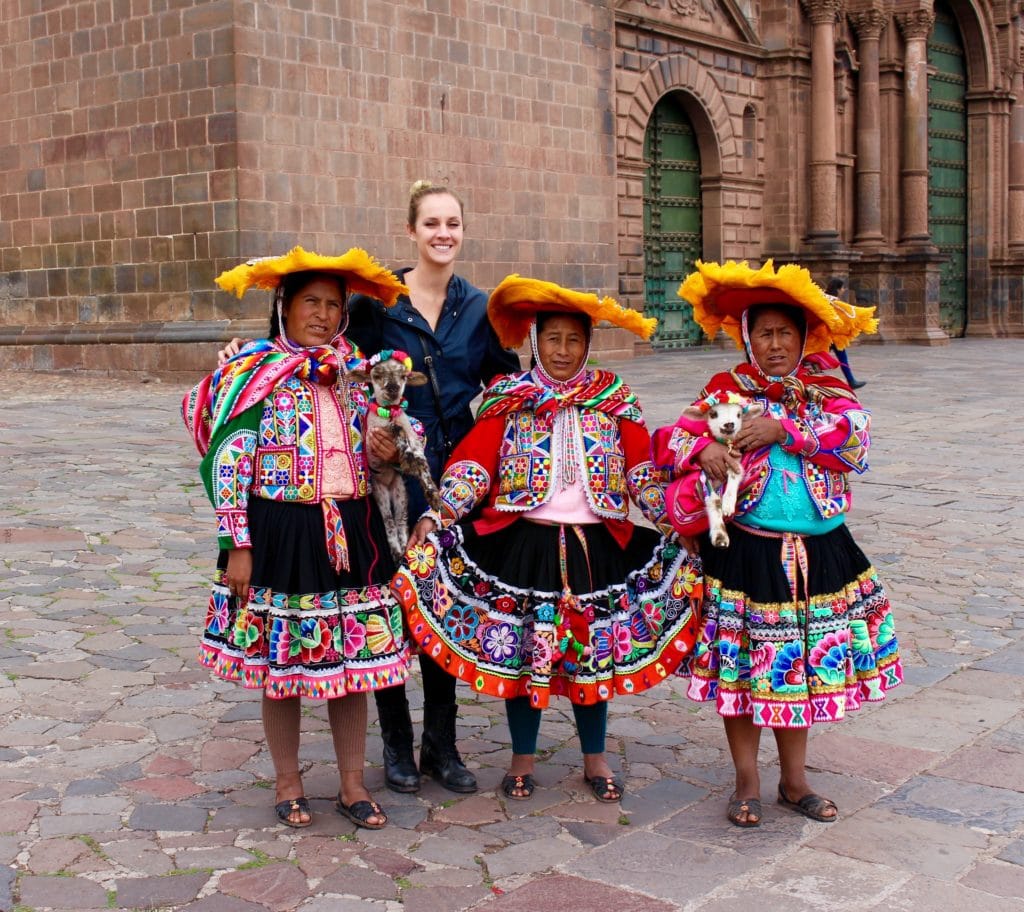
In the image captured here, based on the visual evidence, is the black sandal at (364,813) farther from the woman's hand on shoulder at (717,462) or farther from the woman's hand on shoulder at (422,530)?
the woman's hand on shoulder at (717,462)

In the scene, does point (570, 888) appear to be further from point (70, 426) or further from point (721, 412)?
point (70, 426)

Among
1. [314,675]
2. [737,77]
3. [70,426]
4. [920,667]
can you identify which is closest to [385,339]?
[314,675]

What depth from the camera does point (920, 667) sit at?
5.51m

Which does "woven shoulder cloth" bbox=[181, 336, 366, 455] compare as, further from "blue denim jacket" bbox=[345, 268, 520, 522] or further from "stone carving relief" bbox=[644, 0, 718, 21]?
"stone carving relief" bbox=[644, 0, 718, 21]

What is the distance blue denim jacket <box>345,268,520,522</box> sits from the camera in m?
4.47

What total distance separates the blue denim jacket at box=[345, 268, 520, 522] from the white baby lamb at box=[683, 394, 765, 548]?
2.55ft

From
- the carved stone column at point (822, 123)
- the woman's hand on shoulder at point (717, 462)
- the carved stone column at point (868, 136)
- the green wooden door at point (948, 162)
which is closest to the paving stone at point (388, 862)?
the woman's hand on shoulder at point (717, 462)

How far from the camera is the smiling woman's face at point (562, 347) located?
425cm

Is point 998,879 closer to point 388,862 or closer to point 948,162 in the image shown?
point 388,862

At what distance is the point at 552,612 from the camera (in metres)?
4.13

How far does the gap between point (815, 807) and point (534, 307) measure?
1.65 m

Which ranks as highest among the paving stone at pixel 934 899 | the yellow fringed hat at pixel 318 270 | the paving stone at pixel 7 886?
the yellow fringed hat at pixel 318 270

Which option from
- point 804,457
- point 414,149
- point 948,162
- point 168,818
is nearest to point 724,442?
point 804,457

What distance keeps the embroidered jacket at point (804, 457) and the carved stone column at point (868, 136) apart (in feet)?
75.8
